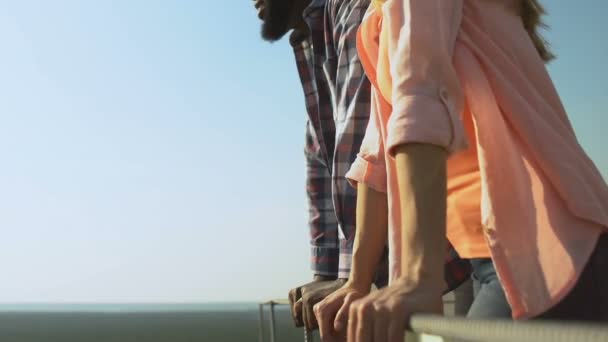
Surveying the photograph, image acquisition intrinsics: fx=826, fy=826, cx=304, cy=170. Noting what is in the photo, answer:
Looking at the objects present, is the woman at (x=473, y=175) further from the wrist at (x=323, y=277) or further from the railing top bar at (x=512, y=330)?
the wrist at (x=323, y=277)

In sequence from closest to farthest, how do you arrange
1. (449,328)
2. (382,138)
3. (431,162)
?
(449,328)
(431,162)
(382,138)

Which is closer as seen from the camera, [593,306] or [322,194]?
[593,306]

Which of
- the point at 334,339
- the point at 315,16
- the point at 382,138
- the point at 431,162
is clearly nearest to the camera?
the point at 431,162

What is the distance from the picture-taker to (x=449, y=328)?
2.16 ft

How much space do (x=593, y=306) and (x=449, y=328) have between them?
20.3 inches

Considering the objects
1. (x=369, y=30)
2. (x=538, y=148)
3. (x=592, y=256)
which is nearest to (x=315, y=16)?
(x=369, y=30)

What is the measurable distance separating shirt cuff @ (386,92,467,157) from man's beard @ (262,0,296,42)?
1122 millimetres

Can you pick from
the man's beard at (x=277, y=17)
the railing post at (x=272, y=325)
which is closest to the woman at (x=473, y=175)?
the man's beard at (x=277, y=17)

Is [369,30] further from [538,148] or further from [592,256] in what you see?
[592,256]

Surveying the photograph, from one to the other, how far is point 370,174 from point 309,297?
18.1 inches

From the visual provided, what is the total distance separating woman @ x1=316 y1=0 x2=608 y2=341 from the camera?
105 cm

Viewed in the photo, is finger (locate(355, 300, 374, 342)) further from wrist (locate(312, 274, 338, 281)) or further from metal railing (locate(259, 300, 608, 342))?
wrist (locate(312, 274, 338, 281))

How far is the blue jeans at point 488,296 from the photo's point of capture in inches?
43.6

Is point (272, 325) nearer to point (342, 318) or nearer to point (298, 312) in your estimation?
point (298, 312)
